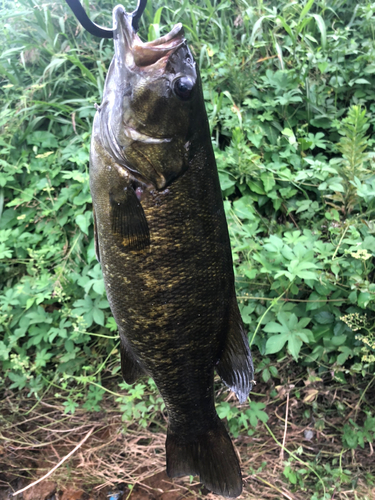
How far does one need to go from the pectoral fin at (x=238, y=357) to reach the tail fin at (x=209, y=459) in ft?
0.82

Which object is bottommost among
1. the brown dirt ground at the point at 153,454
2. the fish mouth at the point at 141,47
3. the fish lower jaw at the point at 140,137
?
the brown dirt ground at the point at 153,454

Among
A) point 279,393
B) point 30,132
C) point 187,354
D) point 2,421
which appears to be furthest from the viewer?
point 30,132

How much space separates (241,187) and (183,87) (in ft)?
5.28

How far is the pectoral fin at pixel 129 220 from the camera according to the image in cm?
97

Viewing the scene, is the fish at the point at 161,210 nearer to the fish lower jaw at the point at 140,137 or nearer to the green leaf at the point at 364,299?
the fish lower jaw at the point at 140,137

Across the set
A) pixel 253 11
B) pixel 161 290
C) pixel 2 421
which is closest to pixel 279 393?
pixel 161 290

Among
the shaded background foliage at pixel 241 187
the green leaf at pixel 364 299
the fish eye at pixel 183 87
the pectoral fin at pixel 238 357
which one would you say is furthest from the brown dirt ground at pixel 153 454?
the fish eye at pixel 183 87

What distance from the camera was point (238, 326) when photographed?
3.80ft

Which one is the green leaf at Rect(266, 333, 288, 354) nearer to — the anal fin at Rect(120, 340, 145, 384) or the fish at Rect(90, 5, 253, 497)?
the fish at Rect(90, 5, 253, 497)

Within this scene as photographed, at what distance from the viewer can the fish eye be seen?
2.99ft

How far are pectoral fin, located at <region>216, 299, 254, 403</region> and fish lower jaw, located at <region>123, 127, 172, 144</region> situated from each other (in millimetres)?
604

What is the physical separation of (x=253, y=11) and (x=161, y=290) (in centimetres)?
304

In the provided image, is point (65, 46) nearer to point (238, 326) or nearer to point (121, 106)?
point (121, 106)

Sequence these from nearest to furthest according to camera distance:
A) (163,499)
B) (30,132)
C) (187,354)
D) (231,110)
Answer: (187,354) < (163,499) < (231,110) < (30,132)
